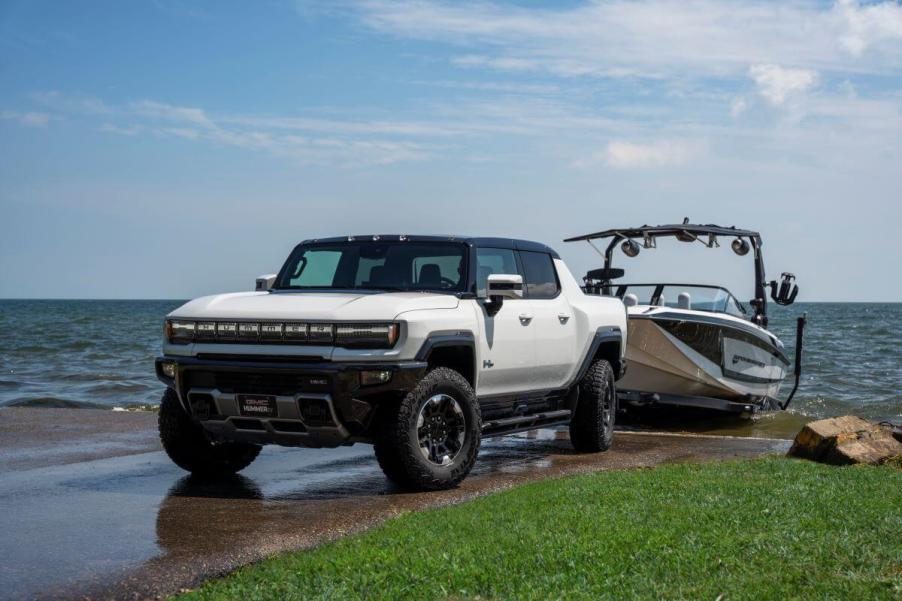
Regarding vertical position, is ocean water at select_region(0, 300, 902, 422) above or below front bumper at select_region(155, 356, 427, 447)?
below

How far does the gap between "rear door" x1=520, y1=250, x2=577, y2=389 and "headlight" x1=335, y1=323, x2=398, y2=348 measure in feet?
7.04

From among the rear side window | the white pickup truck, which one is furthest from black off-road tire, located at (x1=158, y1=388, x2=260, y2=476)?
the rear side window

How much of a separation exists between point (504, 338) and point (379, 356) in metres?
1.66

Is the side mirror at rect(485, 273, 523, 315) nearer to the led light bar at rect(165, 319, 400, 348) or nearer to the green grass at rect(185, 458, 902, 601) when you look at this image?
the led light bar at rect(165, 319, 400, 348)

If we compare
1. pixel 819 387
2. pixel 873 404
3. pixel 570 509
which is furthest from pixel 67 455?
pixel 819 387

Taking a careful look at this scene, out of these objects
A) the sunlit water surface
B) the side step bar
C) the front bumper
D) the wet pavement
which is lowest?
the sunlit water surface

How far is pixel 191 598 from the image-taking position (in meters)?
5.34

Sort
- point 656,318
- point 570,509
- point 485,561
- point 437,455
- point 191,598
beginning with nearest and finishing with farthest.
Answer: point 191,598 < point 485,561 < point 570,509 < point 437,455 < point 656,318

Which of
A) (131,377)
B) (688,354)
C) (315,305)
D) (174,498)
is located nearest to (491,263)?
(315,305)

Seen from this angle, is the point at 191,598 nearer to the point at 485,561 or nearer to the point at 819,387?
the point at 485,561

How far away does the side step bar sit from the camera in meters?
9.52

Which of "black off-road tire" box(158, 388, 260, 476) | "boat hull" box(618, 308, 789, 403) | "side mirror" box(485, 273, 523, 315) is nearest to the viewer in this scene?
"side mirror" box(485, 273, 523, 315)

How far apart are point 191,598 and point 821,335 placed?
48689mm

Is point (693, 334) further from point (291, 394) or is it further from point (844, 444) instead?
point (291, 394)
